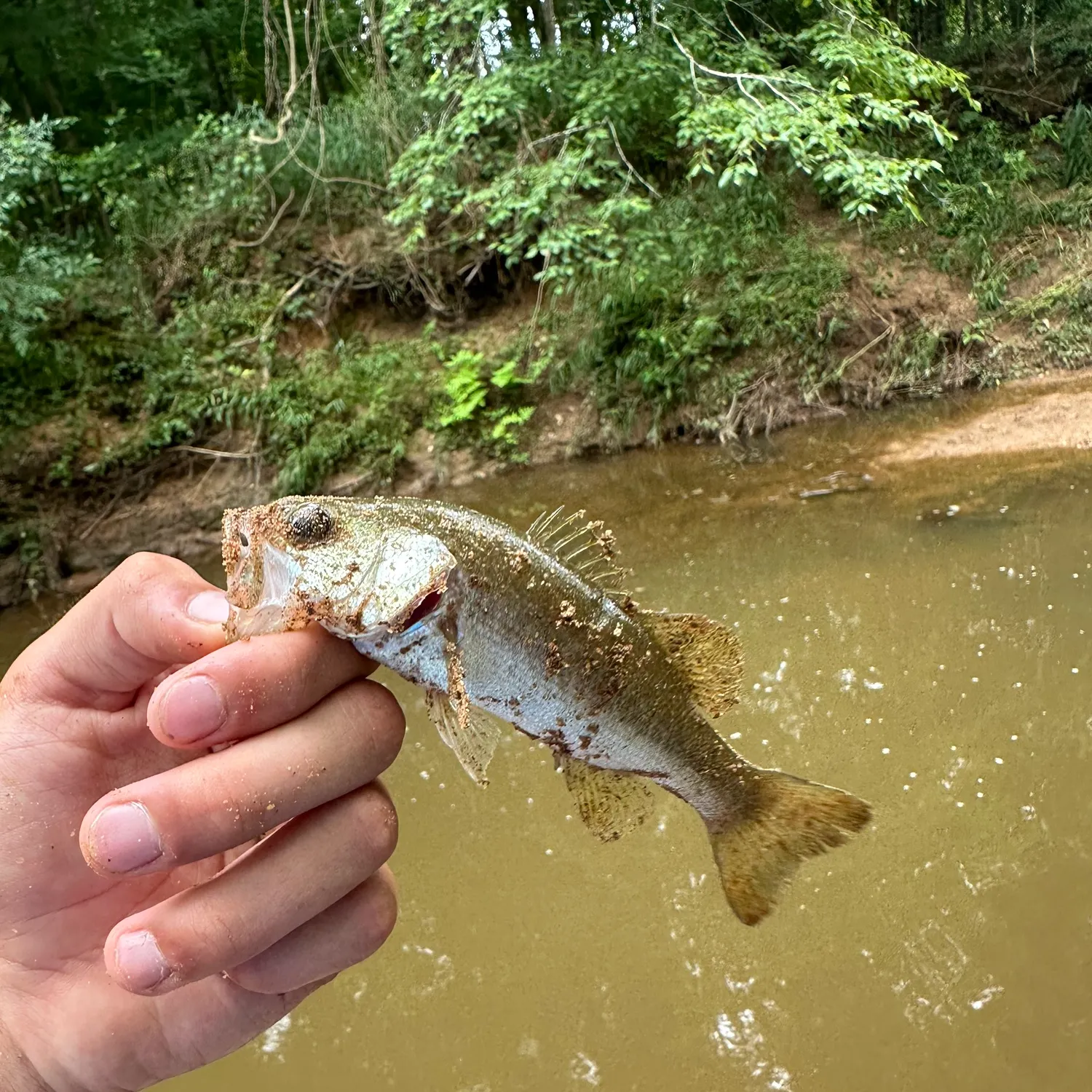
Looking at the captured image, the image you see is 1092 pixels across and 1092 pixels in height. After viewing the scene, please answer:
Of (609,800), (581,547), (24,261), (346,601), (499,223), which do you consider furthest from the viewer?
(499,223)

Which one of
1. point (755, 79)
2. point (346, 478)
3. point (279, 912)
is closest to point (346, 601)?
point (279, 912)

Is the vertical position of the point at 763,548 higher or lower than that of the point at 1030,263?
lower

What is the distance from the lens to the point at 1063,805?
3.24m

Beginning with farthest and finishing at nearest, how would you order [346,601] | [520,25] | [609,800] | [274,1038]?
[520,25]
[274,1038]
[609,800]
[346,601]

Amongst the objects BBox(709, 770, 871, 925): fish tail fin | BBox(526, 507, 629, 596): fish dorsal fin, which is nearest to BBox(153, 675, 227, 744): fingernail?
BBox(526, 507, 629, 596): fish dorsal fin

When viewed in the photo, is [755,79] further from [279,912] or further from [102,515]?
[279,912]

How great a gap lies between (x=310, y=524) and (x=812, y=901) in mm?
2522

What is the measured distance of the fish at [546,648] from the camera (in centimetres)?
130

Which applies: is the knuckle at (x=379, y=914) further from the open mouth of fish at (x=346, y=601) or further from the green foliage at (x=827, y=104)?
the green foliage at (x=827, y=104)

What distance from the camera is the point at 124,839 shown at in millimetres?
1161

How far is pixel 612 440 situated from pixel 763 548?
247 cm

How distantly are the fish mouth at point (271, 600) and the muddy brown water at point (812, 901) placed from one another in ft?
6.97

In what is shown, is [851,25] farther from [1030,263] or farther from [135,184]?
[135,184]

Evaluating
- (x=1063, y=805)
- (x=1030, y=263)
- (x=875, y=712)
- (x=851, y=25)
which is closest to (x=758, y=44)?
(x=851, y=25)
